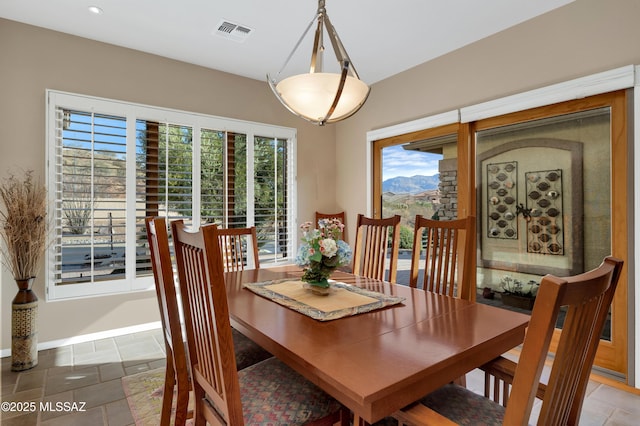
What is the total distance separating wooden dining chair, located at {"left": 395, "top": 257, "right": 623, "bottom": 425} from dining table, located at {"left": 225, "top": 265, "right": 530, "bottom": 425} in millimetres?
130

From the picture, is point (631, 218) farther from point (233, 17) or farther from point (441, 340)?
point (233, 17)

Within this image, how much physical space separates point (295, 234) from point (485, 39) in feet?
9.37

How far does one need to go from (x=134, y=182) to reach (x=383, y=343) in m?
3.02

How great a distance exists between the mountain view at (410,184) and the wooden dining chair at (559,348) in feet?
9.39

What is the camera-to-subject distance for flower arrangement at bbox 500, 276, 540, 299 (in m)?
2.96

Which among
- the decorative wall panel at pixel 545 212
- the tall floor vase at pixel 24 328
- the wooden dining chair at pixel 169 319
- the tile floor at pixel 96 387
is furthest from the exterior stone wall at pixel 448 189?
the tall floor vase at pixel 24 328

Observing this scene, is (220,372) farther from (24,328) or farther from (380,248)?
(24,328)

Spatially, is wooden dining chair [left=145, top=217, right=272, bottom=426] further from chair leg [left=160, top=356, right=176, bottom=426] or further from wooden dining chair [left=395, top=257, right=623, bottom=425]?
wooden dining chair [left=395, top=257, right=623, bottom=425]

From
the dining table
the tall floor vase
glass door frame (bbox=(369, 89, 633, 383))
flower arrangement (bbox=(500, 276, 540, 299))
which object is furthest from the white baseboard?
glass door frame (bbox=(369, 89, 633, 383))

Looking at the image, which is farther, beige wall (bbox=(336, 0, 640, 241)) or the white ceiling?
the white ceiling

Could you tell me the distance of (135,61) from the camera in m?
3.40

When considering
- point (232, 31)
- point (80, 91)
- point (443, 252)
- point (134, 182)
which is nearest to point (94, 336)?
point (134, 182)

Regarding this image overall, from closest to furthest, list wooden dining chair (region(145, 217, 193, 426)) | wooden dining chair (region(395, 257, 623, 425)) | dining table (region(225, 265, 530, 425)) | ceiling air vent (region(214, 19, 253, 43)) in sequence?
wooden dining chair (region(395, 257, 623, 425))
dining table (region(225, 265, 530, 425))
wooden dining chair (region(145, 217, 193, 426))
ceiling air vent (region(214, 19, 253, 43))

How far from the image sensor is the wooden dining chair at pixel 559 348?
2.26ft
